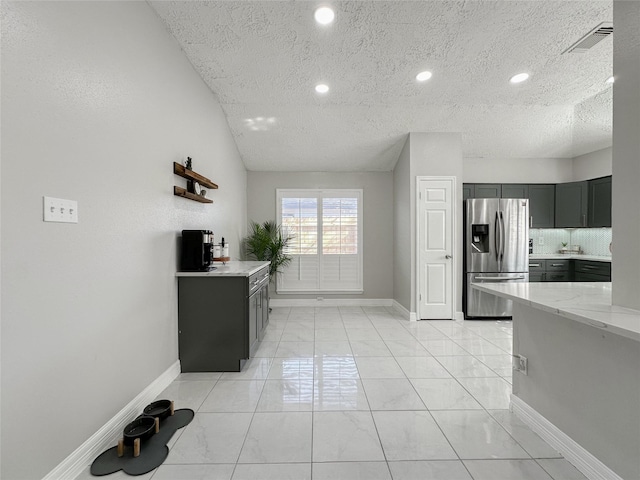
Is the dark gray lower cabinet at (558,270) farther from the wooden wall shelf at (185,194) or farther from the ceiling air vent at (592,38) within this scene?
the wooden wall shelf at (185,194)

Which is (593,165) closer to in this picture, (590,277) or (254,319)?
(590,277)

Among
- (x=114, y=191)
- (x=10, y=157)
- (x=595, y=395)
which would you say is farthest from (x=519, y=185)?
(x=10, y=157)

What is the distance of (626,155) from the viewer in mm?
1467

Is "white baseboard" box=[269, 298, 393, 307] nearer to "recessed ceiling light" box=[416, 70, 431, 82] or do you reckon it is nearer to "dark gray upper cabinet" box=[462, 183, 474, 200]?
"dark gray upper cabinet" box=[462, 183, 474, 200]

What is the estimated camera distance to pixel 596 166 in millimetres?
4871

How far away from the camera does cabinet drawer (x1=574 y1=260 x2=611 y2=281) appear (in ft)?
14.4

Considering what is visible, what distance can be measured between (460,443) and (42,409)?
7.18 feet

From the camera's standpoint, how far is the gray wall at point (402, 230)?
15.1 ft

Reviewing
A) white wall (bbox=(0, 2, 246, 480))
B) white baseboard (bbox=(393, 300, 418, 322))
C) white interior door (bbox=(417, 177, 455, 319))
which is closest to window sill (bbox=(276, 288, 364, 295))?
white baseboard (bbox=(393, 300, 418, 322))

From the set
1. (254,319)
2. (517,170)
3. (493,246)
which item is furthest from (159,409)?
(517,170)

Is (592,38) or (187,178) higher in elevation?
(592,38)

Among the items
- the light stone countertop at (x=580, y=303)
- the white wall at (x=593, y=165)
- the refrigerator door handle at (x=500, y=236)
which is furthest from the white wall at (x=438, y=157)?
the light stone countertop at (x=580, y=303)

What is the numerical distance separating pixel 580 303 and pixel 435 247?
2985mm

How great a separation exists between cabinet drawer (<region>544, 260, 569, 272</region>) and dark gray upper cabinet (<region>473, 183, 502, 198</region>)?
135 centimetres
